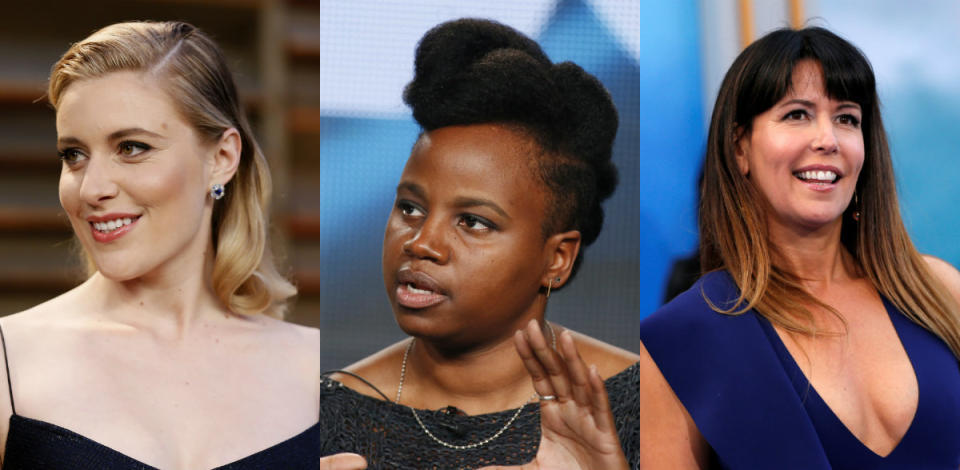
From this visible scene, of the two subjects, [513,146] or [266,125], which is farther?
[266,125]

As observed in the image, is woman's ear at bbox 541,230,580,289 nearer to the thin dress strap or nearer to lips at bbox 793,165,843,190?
lips at bbox 793,165,843,190

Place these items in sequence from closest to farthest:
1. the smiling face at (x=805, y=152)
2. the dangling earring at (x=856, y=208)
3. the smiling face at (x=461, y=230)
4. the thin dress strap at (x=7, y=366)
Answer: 1. the thin dress strap at (x=7, y=366)
2. the smiling face at (x=461, y=230)
3. the smiling face at (x=805, y=152)
4. the dangling earring at (x=856, y=208)

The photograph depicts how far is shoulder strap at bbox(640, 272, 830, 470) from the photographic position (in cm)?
195

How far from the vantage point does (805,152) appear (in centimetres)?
208

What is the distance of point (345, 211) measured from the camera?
1.91 m

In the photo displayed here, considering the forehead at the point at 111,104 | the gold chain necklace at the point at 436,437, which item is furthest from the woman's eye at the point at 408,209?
the forehead at the point at 111,104

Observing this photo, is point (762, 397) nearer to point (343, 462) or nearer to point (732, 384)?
point (732, 384)

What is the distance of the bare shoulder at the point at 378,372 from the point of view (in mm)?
1911

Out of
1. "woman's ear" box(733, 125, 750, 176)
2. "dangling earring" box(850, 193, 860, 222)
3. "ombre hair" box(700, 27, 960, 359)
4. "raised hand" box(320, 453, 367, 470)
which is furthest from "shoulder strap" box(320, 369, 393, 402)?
"dangling earring" box(850, 193, 860, 222)

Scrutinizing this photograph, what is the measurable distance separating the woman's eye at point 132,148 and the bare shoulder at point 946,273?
1.86m

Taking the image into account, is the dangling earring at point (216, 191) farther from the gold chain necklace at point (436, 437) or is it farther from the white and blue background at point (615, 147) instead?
the gold chain necklace at point (436, 437)

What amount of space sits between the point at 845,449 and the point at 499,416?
74 cm

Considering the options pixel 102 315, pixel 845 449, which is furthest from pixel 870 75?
pixel 102 315

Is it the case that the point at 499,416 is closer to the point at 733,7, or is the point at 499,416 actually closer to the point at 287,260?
the point at 287,260
